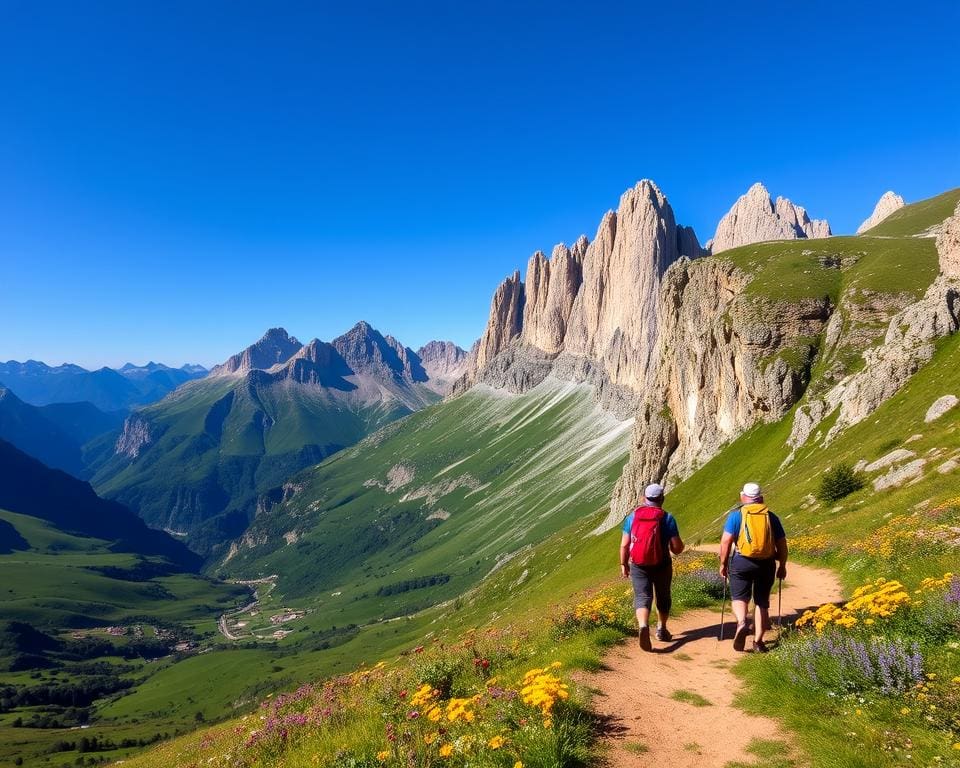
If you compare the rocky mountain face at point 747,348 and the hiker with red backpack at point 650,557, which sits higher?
the rocky mountain face at point 747,348

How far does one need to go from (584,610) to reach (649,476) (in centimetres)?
11495

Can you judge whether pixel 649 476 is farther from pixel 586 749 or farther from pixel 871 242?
pixel 586 749

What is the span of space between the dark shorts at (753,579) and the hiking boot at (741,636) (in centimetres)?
69

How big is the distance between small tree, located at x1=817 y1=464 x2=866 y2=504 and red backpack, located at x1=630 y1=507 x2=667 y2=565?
115 ft

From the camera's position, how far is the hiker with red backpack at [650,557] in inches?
597

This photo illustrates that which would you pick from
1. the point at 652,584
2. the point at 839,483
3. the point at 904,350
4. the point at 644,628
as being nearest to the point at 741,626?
the point at 652,584

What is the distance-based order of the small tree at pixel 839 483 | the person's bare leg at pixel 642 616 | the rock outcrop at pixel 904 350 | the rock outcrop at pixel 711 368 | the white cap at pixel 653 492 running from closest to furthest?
the person's bare leg at pixel 642 616
the white cap at pixel 653 492
the small tree at pixel 839 483
the rock outcrop at pixel 904 350
the rock outcrop at pixel 711 368

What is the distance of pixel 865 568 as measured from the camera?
19.9m

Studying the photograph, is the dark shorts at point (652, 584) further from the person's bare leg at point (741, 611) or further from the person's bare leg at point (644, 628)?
the person's bare leg at point (741, 611)

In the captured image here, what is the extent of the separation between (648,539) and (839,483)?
36522mm

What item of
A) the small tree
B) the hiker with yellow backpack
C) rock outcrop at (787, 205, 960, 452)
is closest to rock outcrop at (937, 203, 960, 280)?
rock outcrop at (787, 205, 960, 452)

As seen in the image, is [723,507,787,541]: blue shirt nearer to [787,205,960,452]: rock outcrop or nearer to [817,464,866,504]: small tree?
[817,464,866,504]: small tree

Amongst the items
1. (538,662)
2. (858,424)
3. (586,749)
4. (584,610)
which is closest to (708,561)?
(584,610)

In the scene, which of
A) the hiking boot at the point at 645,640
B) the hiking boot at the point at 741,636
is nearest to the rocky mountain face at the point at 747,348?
the hiking boot at the point at 741,636
